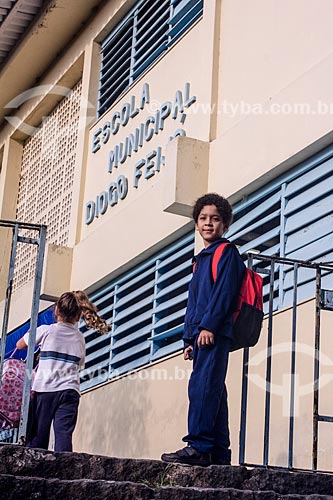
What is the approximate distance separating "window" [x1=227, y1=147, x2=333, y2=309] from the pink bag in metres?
2.11

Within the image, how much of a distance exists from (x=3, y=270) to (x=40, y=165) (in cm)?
164

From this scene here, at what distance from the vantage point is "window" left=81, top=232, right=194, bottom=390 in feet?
33.7

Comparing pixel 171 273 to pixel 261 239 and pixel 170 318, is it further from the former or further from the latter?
pixel 261 239

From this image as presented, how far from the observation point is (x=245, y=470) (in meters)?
5.49

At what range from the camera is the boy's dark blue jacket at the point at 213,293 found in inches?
242

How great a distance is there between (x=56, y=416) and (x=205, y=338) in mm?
1843

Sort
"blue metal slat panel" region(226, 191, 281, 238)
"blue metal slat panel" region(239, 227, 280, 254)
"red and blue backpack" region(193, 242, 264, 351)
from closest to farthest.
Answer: "red and blue backpack" region(193, 242, 264, 351)
"blue metal slat panel" region(239, 227, 280, 254)
"blue metal slat panel" region(226, 191, 281, 238)

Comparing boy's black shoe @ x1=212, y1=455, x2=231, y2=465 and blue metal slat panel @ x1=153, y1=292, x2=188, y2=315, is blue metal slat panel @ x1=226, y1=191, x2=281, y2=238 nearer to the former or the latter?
blue metal slat panel @ x1=153, y1=292, x2=188, y2=315

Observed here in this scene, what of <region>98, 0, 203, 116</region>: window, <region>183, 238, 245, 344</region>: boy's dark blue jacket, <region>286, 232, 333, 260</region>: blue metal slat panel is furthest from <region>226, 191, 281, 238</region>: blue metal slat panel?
<region>98, 0, 203, 116</region>: window

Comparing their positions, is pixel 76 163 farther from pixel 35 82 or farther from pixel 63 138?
pixel 35 82

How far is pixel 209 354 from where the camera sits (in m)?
6.16

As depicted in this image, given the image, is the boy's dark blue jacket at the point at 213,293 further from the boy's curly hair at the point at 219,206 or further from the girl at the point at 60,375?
the girl at the point at 60,375

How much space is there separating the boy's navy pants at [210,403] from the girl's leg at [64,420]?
1.60 m

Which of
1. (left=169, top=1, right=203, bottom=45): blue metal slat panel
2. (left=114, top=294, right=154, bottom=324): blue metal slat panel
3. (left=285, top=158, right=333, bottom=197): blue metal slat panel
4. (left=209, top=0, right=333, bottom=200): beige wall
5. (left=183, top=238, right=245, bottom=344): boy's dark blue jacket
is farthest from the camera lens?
(left=169, top=1, right=203, bottom=45): blue metal slat panel
